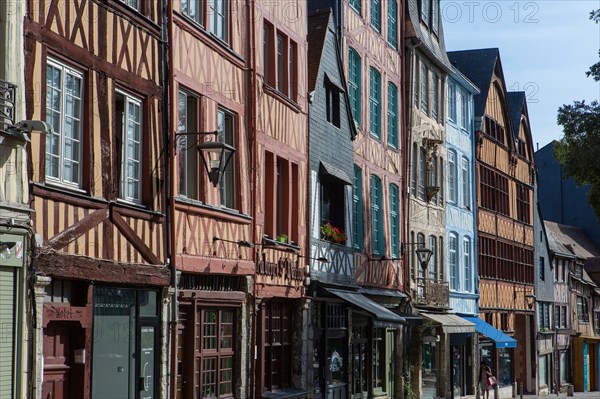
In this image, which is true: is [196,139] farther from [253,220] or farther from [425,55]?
[425,55]

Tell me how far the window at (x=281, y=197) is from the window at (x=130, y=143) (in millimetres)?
4713

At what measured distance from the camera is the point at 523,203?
4366cm

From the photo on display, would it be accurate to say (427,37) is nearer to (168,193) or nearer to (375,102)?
(375,102)

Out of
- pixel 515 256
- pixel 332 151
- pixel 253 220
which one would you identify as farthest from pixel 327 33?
pixel 515 256

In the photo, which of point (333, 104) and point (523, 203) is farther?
point (523, 203)

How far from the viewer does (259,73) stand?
18.0m

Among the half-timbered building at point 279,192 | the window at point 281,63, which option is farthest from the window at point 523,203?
the window at point 281,63

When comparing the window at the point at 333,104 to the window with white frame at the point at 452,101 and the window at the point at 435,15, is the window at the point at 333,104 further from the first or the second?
the window with white frame at the point at 452,101

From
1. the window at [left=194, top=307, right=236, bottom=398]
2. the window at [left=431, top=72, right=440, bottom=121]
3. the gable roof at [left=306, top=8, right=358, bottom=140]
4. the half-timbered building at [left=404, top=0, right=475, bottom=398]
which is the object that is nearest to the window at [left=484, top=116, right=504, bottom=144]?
the half-timbered building at [left=404, top=0, right=475, bottom=398]

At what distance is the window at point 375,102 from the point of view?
2547 cm

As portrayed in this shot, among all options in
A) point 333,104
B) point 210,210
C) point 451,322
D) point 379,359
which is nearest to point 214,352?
point 210,210

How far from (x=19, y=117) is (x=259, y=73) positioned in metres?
7.25

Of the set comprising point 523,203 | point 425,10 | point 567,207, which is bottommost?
point 523,203

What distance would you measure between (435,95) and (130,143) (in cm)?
1900
